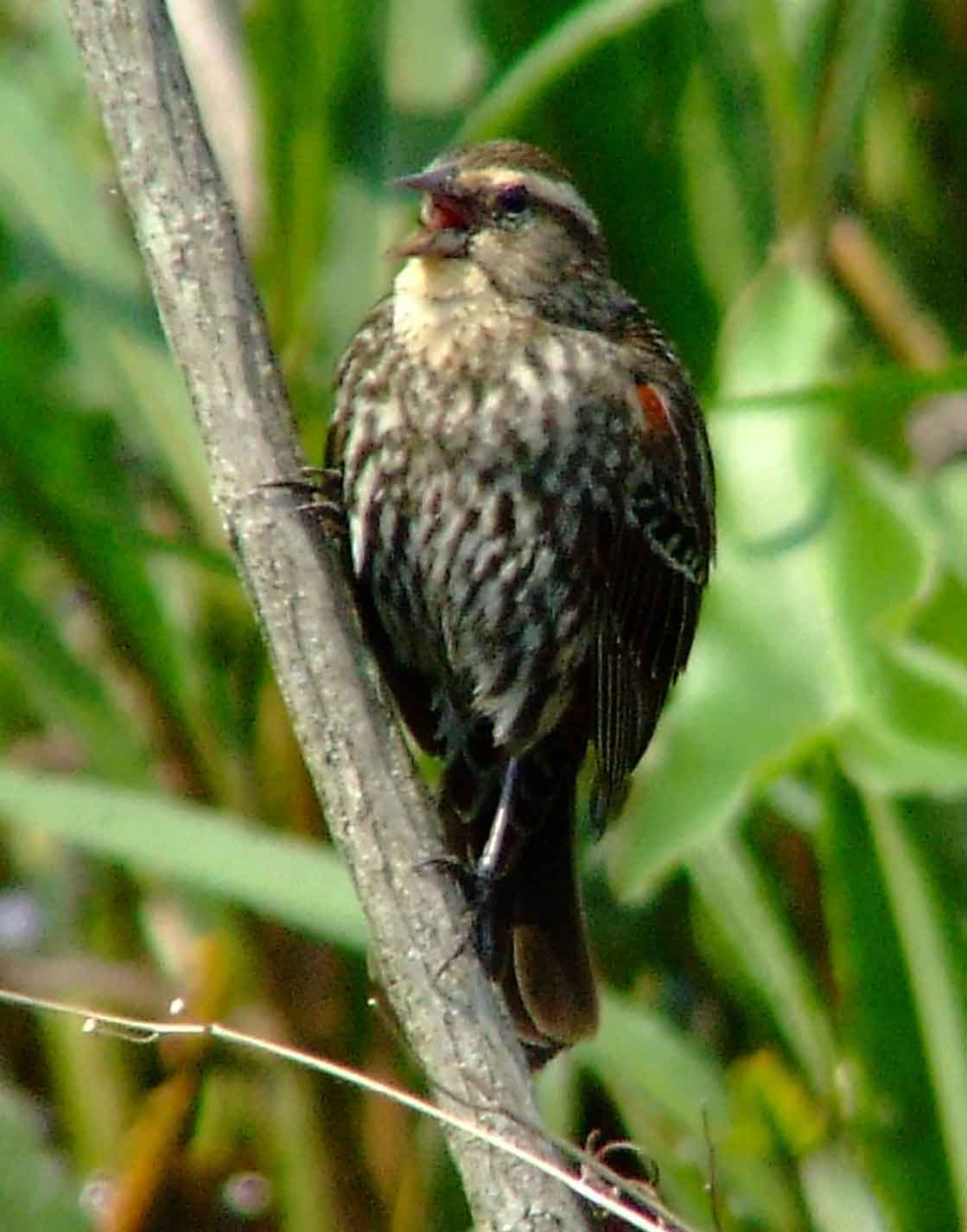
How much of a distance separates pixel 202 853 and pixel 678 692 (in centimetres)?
65

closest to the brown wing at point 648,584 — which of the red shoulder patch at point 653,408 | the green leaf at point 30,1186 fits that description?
the red shoulder patch at point 653,408

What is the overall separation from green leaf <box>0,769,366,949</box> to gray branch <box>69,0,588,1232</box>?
1142 mm

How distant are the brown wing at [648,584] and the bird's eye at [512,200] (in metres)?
0.24

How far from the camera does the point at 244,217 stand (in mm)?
4312

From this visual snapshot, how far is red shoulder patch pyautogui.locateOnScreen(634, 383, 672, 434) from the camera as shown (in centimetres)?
316

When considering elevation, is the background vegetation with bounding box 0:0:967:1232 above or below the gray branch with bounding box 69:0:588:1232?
above

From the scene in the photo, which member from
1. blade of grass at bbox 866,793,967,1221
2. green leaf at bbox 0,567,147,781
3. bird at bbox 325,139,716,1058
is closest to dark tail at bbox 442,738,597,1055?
bird at bbox 325,139,716,1058

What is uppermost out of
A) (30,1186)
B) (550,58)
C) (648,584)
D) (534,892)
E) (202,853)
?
(550,58)

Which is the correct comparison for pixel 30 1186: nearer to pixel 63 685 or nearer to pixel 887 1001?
pixel 63 685

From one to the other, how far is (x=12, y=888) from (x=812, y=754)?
4.80ft

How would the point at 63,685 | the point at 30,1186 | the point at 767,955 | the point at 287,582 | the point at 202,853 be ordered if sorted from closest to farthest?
1. the point at 287,582
2. the point at 30,1186
3. the point at 202,853
4. the point at 767,955
5. the point at 63,685

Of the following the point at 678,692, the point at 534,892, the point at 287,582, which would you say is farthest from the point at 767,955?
the point at 287,582

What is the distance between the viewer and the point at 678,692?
3.71 meters

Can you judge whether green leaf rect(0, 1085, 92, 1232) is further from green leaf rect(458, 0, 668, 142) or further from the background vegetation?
green leaf rect(458, 0, 668, 142)
